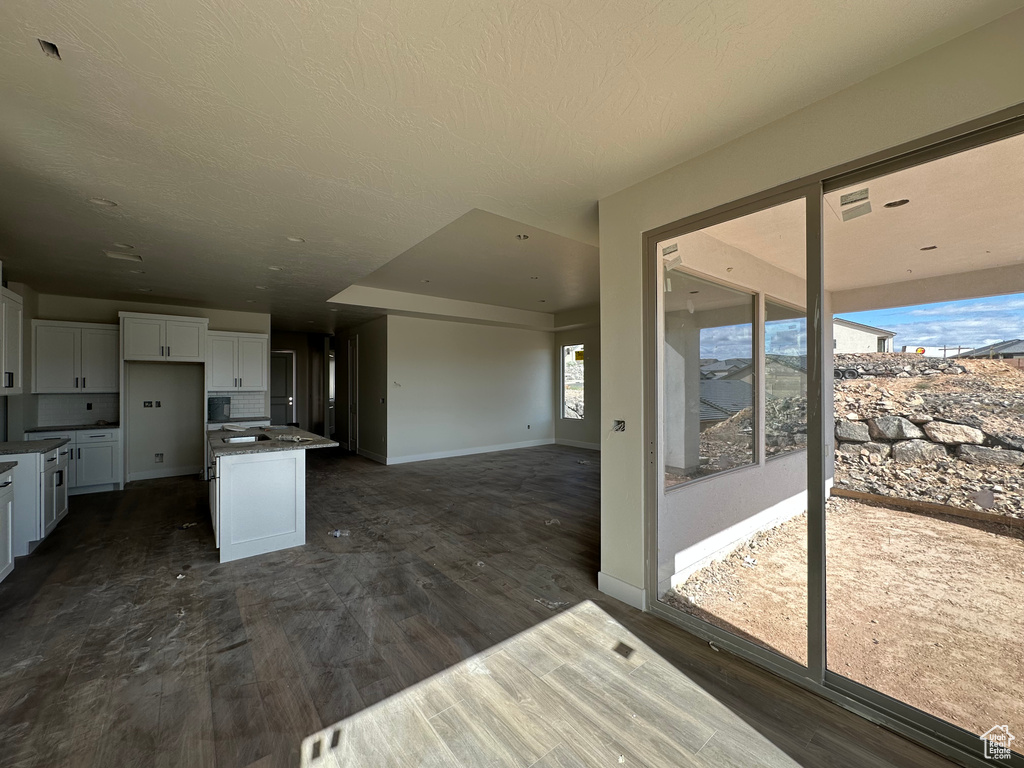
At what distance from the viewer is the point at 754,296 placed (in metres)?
2.41

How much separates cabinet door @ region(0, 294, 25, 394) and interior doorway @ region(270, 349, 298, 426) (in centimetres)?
622

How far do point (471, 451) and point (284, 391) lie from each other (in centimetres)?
520

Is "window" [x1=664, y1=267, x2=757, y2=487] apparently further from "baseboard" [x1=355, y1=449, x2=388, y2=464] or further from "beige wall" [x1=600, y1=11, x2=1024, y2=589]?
"baseboard" [x1=355, y1=449, x2=388, y2=464]

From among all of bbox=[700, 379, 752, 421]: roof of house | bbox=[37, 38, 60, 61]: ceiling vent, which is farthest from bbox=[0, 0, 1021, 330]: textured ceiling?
bbox=[700, 379, 752, 421]: roof of house

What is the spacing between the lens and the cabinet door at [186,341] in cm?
607

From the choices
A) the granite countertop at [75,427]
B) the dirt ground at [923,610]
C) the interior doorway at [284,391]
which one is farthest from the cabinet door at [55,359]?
the dirt ground at [923,610]

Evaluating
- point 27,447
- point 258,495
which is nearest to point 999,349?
point 258,495

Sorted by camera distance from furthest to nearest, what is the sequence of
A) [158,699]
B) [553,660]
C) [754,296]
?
1. [754,296]
2. [553,660]
3. [158,699]

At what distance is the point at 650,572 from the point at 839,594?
0.96 metres

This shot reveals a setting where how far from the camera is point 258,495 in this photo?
11.8ft

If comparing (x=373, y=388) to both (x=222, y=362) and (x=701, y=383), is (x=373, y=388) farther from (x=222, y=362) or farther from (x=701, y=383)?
(x=701, y=383)

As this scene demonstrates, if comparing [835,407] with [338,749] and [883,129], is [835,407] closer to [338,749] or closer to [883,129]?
[883,129]

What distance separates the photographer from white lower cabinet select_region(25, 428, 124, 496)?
5.36m

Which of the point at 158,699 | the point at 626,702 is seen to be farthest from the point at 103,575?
the point at 626,702
